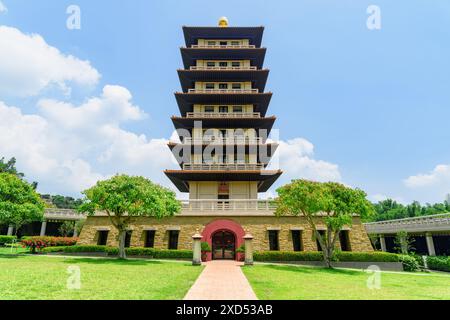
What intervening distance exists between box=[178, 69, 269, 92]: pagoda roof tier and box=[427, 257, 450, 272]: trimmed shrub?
28.7 m

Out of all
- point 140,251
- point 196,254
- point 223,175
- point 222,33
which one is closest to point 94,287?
point 196,254

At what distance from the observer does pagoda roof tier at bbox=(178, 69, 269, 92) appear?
36906 mm

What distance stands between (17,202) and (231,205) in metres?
19.1

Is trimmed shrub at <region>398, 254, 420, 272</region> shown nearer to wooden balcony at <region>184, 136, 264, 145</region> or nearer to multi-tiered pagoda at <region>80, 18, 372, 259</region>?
multi-tiered pagoda at <region>80, 18, 372, 259</region>

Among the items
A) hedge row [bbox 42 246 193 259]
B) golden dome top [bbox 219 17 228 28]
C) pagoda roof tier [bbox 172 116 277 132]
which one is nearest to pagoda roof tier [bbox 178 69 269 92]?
pagoda roof tier [bbox 172 116 277 132]

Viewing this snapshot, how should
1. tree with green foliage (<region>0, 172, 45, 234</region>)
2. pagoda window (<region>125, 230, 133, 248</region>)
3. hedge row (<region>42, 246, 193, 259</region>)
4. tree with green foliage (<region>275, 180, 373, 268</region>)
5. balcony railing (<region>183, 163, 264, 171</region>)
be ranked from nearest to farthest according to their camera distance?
1. tree with green foliage (<region>275, 180, 373, 268</region>)
2. tree with green foliage (<region>0, 172, 45, 234</region>)
3. hedge row (<region>42, 246, 193, 259</region>)
4. pagoda window (<region>125, 230, 133, 248</region>)
5. balcony railing (<region>183, 163, 264, 171</region>)

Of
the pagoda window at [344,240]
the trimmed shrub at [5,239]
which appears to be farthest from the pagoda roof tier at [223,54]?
the trimmed shrub at [5,239]

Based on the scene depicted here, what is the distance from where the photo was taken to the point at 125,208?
21641 millimetres

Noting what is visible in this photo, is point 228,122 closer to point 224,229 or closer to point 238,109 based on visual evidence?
point 238,109

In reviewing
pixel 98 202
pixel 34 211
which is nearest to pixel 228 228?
pixel 98 202

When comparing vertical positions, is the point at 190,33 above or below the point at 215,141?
above

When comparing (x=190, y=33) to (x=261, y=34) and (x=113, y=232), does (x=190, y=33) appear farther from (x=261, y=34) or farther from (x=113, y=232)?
(x=113, y=232)

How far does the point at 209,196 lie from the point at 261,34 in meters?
24.9

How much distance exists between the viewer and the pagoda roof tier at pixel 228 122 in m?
34.4
